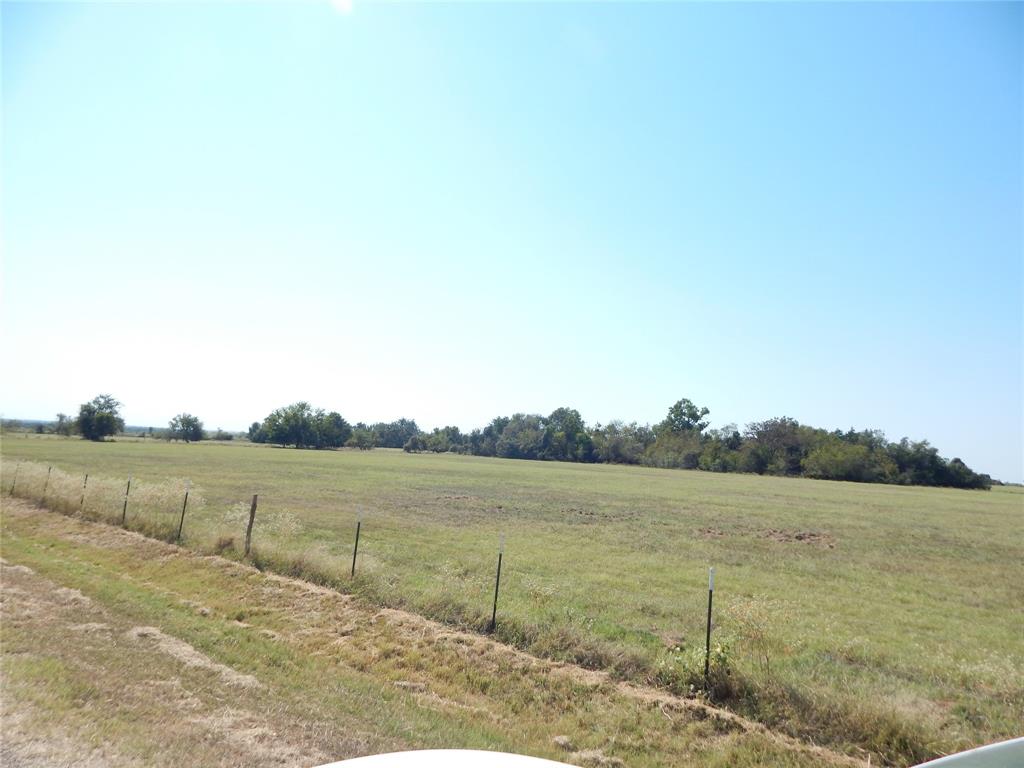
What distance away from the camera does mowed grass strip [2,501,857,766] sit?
5438 millimetres

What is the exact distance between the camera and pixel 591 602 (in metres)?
12.8

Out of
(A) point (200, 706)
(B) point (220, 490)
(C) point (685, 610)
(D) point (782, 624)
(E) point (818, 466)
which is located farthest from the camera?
(E) point (818, 466)

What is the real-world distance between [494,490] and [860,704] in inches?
1422

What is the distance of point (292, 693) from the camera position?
6.72 metres

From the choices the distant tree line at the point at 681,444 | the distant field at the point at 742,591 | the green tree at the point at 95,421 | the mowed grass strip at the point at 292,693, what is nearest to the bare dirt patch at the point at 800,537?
the distant field at the point at 742,591

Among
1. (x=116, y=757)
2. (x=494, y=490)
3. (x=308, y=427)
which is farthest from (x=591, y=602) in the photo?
(x=308, y=427)

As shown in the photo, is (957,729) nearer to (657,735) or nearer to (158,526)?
(657,735)

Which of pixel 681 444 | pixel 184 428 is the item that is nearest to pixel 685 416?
pixel 681 444

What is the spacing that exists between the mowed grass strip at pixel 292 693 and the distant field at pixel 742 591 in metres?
0.95

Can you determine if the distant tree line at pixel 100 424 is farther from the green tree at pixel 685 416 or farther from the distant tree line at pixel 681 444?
the green tree at pixel 685 416

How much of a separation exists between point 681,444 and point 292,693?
140 m

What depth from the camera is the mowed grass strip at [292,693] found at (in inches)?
214

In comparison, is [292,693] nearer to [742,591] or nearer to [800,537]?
[742,591]

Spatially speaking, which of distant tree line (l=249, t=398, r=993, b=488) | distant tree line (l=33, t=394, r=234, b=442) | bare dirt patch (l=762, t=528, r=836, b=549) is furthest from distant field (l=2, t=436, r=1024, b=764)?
distant tree line (l=33, t=394, r=234, b=442)
